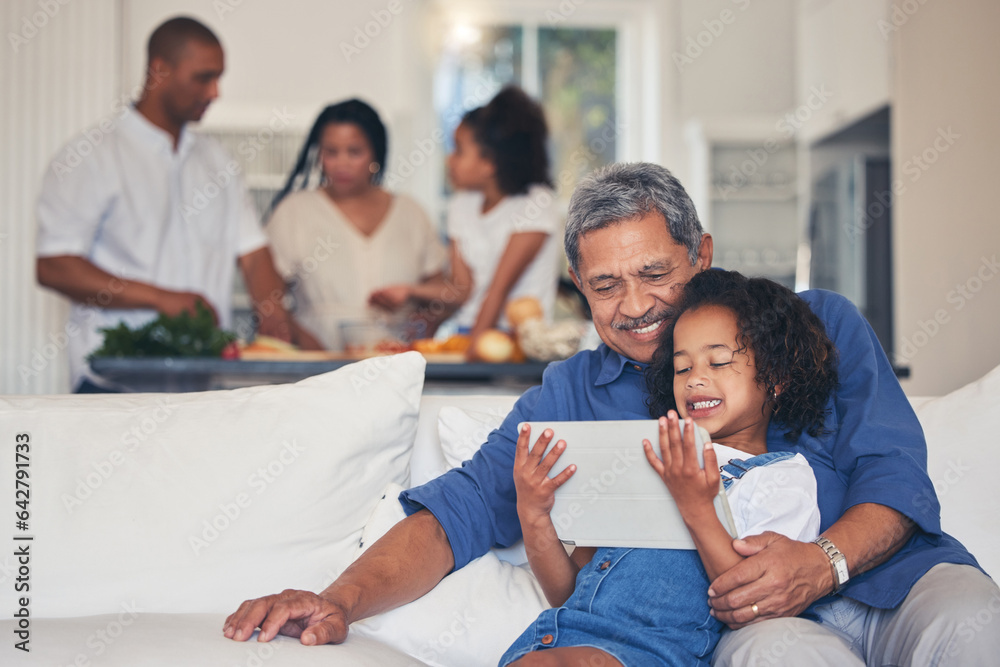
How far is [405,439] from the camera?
5.15ft

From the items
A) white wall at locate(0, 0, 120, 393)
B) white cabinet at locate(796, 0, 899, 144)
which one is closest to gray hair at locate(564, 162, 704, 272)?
white cabinet at locate(796, 0, 899, 144)

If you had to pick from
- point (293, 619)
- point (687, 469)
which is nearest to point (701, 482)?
point (687, 469)

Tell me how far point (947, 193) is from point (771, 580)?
2.35 m

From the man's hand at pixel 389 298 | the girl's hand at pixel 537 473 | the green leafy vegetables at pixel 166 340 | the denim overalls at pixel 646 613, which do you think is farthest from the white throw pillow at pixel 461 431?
the man's hand at pixel 389 298

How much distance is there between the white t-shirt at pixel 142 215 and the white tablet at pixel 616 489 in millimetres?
1972

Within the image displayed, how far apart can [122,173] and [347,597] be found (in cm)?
208

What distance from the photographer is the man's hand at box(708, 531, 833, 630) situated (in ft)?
3.62

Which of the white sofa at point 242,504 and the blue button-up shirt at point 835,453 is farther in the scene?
the white sofa at point 242,504

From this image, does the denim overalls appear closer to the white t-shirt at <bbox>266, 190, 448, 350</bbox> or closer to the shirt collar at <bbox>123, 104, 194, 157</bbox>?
the white t-shirt at <bbox>266, 190, 448, 350</bbox>

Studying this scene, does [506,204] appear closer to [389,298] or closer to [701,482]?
[389,298]

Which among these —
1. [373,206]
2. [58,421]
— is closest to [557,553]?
[58,421]

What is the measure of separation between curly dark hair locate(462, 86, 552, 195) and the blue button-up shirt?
152 centimetres

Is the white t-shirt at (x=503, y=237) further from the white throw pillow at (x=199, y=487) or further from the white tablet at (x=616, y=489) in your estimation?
the white tablet at (x=616, y=489)

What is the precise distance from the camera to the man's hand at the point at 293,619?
45.2 inches
